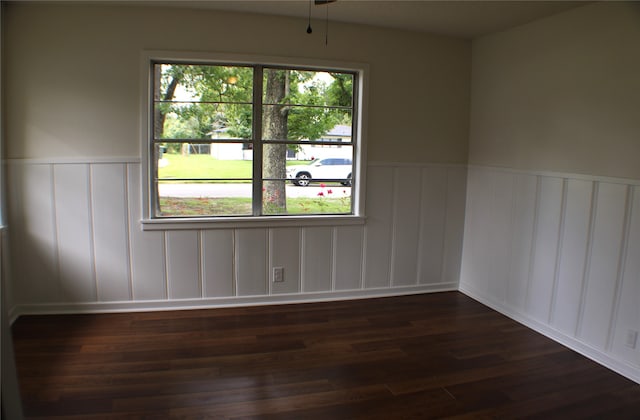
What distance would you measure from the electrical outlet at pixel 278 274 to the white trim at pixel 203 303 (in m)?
0.14

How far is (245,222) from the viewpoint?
145 inches

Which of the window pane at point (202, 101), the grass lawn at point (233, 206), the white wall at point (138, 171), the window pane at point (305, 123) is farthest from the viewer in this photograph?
the window pane at point (305, 123)

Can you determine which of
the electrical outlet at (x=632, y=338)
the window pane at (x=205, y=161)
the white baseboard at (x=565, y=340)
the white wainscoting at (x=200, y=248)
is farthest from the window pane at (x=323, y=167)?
the electrical outlet at (x=632, y=338)

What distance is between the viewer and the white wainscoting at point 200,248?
3402 millimetres

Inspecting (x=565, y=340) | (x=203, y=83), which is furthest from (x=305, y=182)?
(x=565, y=340)

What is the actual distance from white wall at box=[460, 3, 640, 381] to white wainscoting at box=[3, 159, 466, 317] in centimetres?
49

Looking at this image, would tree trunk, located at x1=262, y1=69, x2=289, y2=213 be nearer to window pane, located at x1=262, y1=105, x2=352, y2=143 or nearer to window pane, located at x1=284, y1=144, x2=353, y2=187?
window pane, located at x1=262, y1=105, x2=352, y2=143

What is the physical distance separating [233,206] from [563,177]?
Answer: 8.46ft

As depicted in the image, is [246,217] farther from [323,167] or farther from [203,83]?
[203,83]

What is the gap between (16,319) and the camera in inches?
133

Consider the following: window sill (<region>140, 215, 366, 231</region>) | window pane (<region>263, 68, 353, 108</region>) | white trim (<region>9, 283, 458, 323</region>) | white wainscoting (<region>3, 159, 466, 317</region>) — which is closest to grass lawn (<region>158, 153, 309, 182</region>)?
white wainscoting (<region>3, 159, 466, 317</region>)

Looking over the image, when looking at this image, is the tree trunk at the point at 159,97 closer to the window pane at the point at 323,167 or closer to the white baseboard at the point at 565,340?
the window pane at the point at 323,167

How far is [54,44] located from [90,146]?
2.57ft

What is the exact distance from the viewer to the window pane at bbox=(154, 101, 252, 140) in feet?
11.6
